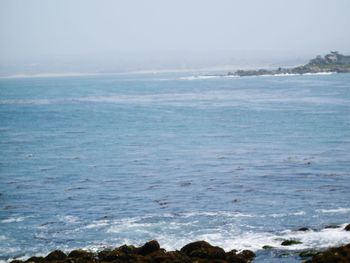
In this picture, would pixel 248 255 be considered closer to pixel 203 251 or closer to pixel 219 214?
pixel 203 251

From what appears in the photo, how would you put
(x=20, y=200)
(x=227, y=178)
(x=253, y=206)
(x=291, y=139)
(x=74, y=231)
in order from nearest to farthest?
(x=74, y=231), (x=253, y=206), (x=20, y=200), (x=227, y=178), (x=291, y=139)

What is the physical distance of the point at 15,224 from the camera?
28453mm

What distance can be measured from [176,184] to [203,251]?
15793 mm

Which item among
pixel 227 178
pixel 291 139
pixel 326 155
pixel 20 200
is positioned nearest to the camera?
pixel 20 200

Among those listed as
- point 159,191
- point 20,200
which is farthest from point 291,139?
point 20,200

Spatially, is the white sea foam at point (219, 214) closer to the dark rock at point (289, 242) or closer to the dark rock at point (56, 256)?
the dark rock at point (289, 242)

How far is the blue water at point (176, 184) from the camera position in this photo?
25625 millimetres

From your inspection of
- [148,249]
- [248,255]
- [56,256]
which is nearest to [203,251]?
[248,255]

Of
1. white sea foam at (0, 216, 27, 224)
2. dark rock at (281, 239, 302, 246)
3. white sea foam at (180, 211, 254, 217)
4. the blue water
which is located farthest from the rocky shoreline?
white sea foam at (0, 216, 27, 224)

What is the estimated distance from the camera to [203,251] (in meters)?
20.5

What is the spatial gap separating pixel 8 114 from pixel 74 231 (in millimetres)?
70692

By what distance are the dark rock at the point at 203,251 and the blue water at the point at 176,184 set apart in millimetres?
1779

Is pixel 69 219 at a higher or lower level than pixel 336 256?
lower

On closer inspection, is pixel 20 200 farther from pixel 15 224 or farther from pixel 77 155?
pixel 77 155
